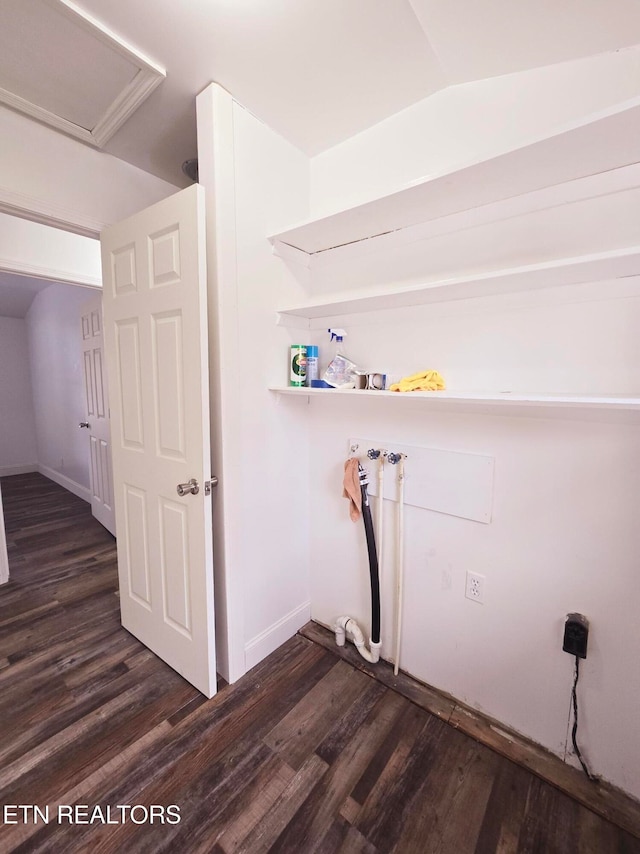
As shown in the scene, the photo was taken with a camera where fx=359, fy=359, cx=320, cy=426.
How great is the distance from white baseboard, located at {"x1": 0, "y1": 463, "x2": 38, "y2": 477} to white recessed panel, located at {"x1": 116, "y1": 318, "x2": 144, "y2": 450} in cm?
473

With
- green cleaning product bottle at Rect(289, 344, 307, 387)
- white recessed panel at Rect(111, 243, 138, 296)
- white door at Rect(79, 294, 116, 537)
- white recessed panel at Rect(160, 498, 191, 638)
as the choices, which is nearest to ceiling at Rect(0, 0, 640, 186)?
white recessed panel at Rect(111, 243, 138, 296)

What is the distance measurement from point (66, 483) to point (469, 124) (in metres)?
5.16

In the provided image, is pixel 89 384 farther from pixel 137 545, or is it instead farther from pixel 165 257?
pixel 165 257

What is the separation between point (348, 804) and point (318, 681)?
0.49 meters

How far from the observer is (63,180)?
5.11ft

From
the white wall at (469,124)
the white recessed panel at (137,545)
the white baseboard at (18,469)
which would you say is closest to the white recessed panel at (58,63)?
the white wall at (469,124)

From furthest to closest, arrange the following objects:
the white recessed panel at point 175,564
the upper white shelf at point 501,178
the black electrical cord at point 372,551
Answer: the black electrical cord at point 372,551 < the white recessed panel at point 175,564 < the upper white shelf at point 501,178

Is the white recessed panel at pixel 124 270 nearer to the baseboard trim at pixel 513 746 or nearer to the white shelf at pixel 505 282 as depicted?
the white shelf at pixel 505 282

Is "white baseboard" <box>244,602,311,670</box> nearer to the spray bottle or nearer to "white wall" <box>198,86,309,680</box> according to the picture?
"white wall" <box>198,86,309,680</box>

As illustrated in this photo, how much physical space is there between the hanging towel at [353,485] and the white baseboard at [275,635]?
2.35 ft

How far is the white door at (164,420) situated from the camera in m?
1.37

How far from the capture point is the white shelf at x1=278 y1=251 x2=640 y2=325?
0.94m

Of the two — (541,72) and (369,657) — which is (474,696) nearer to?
(369,657)

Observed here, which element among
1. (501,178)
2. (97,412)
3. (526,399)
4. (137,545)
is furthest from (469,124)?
(97,412)
